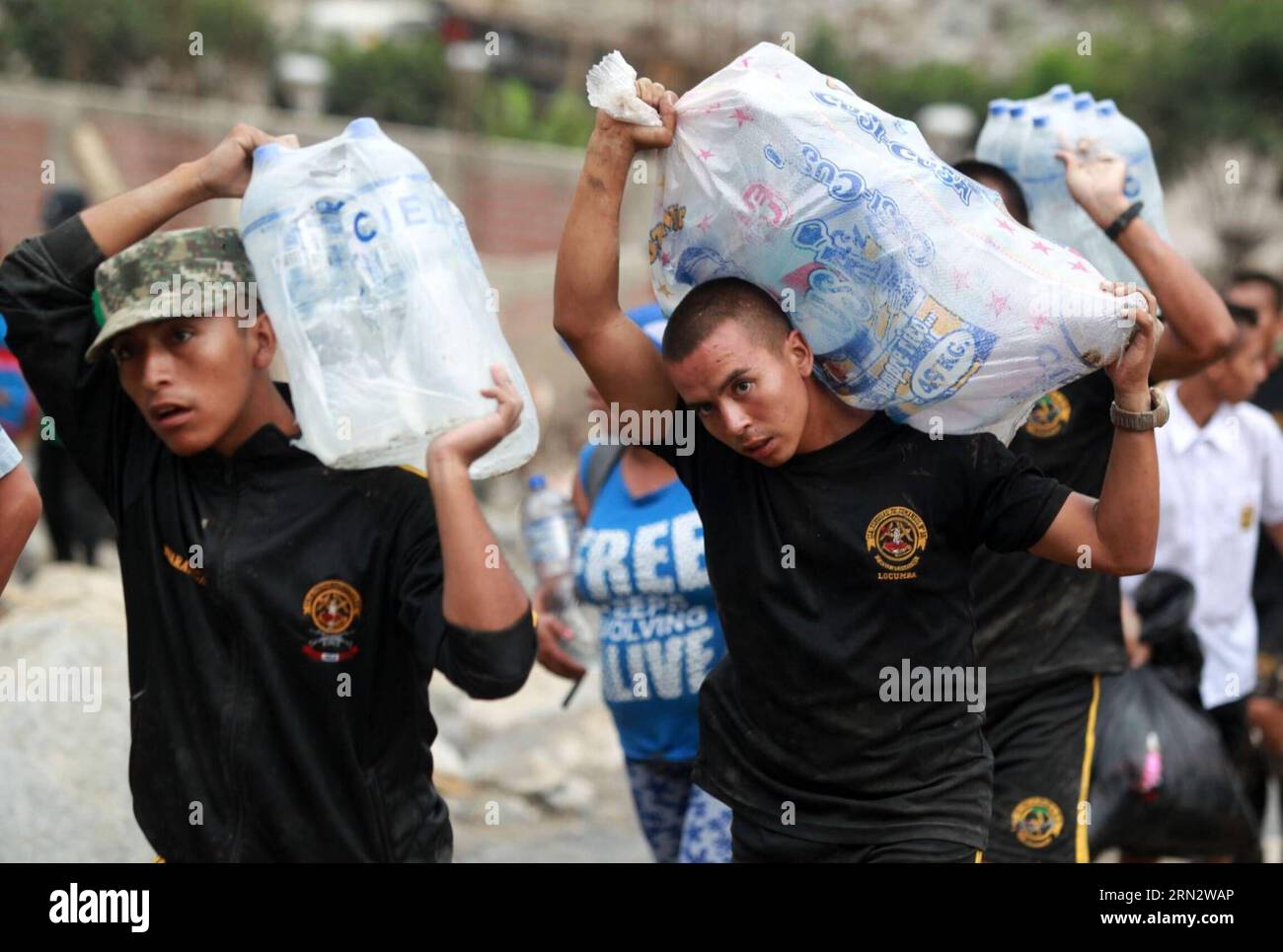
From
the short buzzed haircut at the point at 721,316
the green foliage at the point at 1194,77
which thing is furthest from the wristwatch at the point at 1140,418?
the green foliage at the point at 1194,77

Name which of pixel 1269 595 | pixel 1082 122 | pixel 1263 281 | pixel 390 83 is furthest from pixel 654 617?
pixel 390 83

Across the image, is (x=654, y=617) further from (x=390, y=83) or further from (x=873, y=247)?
(x=390, y=83)

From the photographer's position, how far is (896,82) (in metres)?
30.0

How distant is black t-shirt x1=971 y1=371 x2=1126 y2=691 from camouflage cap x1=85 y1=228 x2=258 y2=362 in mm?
1909

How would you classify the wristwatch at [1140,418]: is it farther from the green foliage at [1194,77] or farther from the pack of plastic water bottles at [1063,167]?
the green foliage at [1194,77]

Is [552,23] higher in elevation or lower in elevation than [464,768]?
higher

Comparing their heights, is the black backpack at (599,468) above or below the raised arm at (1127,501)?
above

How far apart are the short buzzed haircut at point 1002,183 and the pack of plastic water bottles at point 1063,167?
0.11 ft

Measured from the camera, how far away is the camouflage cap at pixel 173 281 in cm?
323

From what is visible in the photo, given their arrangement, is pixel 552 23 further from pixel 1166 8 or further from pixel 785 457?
pixel 785 457

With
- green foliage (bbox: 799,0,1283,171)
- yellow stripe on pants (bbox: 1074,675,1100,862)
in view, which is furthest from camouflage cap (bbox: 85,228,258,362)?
green foliage (bbox: 799,0,1283,171)

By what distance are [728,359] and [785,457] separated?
220 mm

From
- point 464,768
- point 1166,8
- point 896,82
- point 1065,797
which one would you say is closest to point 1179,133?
point 896,82
